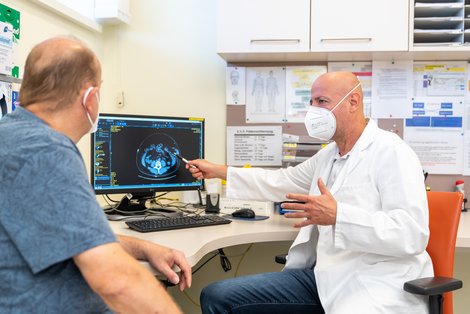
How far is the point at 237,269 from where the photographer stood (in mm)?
2648

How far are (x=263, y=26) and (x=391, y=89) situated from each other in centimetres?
80

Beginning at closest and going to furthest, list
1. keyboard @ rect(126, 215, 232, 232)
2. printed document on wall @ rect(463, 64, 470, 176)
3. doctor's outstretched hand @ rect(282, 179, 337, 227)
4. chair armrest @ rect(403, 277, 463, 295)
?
chair armrest @ rect(403, 277, 463, 295) < doctor's outstretched hand @ rect(282, 179, 337, 227) < keyboard @ rect(126, 215, 232, 232) < printed document on wall @ rect(463, 64, 470, 176)

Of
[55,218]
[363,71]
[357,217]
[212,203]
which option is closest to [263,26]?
[363,71]

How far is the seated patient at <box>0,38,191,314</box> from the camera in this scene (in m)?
0.81

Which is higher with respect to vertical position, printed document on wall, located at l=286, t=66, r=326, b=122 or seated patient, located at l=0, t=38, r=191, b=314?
printed document on wall, located at l=286, t=66, r=326, b=122

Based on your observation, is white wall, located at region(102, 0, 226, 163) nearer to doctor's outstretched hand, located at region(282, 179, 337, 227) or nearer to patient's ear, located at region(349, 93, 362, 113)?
patient's ear, located at region(349, 93, 362, 113)

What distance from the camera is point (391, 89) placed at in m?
2.50

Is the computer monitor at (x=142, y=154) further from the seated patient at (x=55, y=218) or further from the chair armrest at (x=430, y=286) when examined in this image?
the chair armrest at (x=430, y=286)

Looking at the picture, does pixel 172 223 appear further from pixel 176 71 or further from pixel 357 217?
pixel 176 71

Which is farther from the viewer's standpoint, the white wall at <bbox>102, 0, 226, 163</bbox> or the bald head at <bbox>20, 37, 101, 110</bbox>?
the white wall at <bbox>102, 0, 226, 163</bbox>

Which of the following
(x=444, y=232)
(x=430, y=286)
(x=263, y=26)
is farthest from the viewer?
(x=263, y=26)

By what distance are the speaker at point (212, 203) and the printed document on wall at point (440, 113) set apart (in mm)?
1148

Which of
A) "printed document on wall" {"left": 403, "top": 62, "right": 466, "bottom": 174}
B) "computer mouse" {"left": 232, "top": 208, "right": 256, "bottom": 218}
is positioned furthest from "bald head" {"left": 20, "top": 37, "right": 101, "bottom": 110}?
"printed document on wall" {"left": 403, "top": 62, "right": 466, "bottom": 174}

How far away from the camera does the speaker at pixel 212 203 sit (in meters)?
2.14
